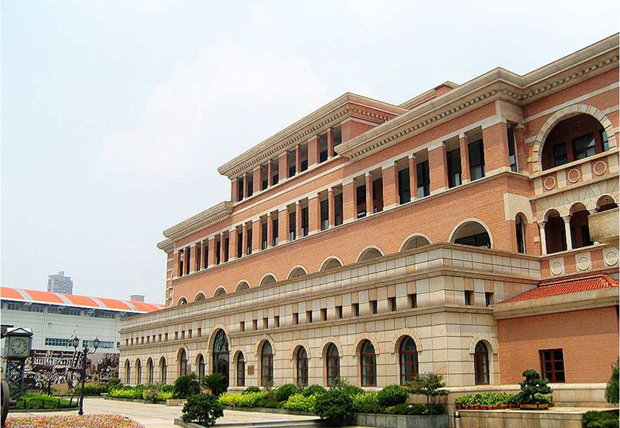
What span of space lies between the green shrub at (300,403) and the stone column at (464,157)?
1207 centimetres

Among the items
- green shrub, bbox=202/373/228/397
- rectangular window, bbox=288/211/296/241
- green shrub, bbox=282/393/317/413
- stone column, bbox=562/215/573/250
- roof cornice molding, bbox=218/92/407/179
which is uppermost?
roof cornice molding, bbox=218/92/407/179

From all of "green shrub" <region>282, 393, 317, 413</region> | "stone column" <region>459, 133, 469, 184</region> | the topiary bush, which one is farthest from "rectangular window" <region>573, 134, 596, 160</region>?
the topiary bush

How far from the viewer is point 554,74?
1131 inches

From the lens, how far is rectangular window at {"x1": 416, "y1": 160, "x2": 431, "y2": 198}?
3484 centimetres

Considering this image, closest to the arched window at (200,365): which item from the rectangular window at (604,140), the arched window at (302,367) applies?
the arched window at (302,367)

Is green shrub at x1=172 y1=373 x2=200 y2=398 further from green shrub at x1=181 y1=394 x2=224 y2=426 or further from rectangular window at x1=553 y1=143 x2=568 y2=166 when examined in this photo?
rectangular window at x1=553 y1=143 x2=568 y2=166

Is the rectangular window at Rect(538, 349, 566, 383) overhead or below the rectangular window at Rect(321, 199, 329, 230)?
below

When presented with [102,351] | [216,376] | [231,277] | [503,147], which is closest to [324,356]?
[216,376]

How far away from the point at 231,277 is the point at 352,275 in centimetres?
2068

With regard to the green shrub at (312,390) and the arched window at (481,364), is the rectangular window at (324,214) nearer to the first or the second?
the green shrub at (312,390)

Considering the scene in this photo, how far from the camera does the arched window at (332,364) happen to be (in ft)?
101

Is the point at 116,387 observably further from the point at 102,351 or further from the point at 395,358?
the point at 395,358

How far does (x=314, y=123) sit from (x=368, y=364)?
18.3 metres

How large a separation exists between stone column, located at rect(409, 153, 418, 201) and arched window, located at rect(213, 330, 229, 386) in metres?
→ 15.2
